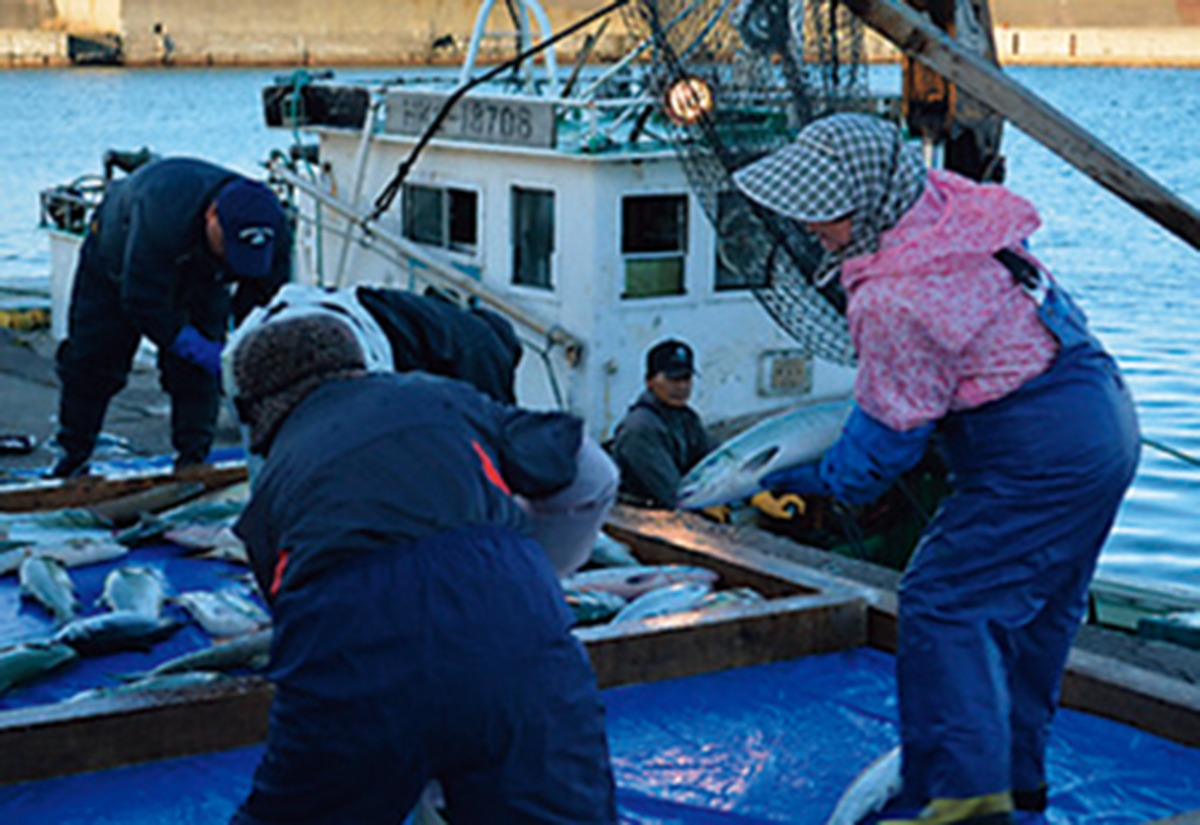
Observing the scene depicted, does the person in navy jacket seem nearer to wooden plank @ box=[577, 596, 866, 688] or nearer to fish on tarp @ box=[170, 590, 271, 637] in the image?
wooden plank @ box=[577, 596, 866, 688]

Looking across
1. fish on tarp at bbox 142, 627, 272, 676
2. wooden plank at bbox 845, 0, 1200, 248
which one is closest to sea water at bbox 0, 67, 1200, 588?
wooden plank at bbox 845, 0, 1200, 248

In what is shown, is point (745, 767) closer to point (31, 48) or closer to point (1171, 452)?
point (1171, 452)

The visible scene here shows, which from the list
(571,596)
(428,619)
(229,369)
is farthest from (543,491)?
(571,596)

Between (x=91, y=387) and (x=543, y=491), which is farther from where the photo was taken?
(x=91, y=387)

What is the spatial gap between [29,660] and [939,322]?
10.1 feet

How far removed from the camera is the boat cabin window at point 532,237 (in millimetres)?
11812

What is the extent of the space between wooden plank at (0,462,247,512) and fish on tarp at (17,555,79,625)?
1037mm

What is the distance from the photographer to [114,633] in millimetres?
5613

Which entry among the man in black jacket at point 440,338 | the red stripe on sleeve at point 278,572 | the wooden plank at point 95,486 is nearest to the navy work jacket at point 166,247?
the wooden plank at point 95,486

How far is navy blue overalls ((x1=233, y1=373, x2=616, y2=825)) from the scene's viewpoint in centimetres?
291

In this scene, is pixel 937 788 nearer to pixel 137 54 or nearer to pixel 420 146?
pixel 420 146

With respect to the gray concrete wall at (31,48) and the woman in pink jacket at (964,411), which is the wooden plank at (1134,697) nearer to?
the woman in pink jacket at (964,411)

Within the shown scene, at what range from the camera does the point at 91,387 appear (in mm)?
8266

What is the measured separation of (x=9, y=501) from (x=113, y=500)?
0.42 metres
